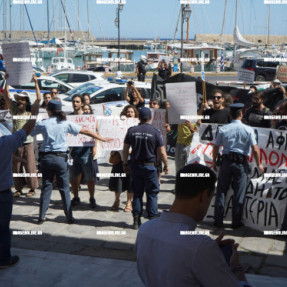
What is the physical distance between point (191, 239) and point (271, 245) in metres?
4.21

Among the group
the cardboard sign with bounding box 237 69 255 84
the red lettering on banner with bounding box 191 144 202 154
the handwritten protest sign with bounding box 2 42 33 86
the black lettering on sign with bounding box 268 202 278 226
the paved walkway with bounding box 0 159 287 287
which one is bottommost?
the paved walkway with bounding box 0 159 287 287

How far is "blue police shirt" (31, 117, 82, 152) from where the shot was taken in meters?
7.03

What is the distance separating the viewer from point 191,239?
2.40 metres

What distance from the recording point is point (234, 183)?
686 centimetres

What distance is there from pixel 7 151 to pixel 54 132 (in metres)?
1.79

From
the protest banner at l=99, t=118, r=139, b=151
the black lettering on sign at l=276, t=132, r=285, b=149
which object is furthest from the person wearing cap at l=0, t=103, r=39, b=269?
the black lettering on sign at l=276, t=132, r=285, b=149

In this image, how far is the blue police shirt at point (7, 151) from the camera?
5.25 m

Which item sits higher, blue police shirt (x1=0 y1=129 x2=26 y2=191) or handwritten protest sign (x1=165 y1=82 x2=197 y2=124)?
handwritten protest sign (x1=165 y1=82 x2=197 y2=124)

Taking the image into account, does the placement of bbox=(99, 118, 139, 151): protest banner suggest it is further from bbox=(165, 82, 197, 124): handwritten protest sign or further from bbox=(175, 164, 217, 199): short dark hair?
bbox=(175, 164, 217, 199): short dark hair

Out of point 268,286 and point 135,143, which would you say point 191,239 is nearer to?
point 268,286

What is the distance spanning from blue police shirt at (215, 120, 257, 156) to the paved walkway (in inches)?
46.1

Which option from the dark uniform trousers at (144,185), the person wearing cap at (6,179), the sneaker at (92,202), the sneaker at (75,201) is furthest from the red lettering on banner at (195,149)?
the person wearing cap at (6,179)

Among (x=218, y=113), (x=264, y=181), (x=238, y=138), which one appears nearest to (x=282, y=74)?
(x=218, y=113)

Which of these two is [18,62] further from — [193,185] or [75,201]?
[193,185]
